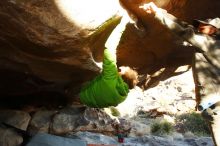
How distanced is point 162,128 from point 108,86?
911 centimetres

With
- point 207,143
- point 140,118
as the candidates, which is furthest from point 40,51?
point 140,118

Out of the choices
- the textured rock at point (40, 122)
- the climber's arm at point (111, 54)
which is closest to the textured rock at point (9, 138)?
the textured rock at point (40, 122)

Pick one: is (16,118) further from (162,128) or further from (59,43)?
(162,128)

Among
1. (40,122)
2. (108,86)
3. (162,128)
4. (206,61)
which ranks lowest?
(40,122)

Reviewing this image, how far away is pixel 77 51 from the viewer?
5.11 m

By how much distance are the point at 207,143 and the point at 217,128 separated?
17.1 feet

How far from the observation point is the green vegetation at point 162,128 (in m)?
13.3

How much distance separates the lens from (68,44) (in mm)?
4785

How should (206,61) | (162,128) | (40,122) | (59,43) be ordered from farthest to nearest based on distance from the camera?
1. (162,128)
2. (40,122)
3. (206,61)
4. (59,43)

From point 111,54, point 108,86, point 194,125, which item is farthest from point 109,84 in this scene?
point 194,125

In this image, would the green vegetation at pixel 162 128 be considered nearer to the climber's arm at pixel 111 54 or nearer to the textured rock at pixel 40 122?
the textured rock at pixel 40 122

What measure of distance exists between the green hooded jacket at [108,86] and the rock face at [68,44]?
440 mm

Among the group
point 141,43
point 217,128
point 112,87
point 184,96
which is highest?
point 184,96

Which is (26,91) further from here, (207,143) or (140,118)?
(140,118)
